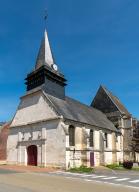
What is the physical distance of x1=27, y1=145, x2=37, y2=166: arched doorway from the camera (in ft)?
88.5

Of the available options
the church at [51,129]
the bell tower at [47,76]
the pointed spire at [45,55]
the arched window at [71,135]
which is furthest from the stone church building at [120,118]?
the pointed spire at [45,55]

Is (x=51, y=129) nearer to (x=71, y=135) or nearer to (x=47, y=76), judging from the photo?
(x=71, y=135)

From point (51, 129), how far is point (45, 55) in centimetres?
1038

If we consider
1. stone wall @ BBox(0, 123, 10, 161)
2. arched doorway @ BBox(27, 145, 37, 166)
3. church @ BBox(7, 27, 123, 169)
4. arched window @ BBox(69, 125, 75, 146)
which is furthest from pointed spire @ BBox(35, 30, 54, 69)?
stone wall @ BBox(0, 123, 10, 161)

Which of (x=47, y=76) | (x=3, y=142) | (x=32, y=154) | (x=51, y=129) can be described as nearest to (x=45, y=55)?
(x=47, y=76)

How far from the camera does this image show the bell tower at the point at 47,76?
94.1ft

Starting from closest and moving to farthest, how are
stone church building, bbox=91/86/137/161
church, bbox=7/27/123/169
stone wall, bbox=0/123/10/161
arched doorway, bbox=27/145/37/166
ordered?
church, bbox=7/27/123/169, arched doorway, bbox=27/145/37/166, stone wall, bbox=0/123/10/161, stone church building, bbox=91/86/137/161

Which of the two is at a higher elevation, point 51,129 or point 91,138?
point 51,129

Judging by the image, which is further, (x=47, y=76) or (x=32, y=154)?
(x=47, y=76)

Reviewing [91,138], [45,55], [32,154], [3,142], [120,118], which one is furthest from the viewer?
[120,118]

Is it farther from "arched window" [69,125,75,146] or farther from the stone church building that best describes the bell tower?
the stone church building

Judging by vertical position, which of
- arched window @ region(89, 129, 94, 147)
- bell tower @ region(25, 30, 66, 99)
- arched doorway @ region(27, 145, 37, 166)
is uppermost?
bell tower @ region(25, 30, 66, 99)

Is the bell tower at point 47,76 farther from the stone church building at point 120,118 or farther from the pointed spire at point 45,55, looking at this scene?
the stone church building at point 120,118

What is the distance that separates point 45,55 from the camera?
31.7 m
